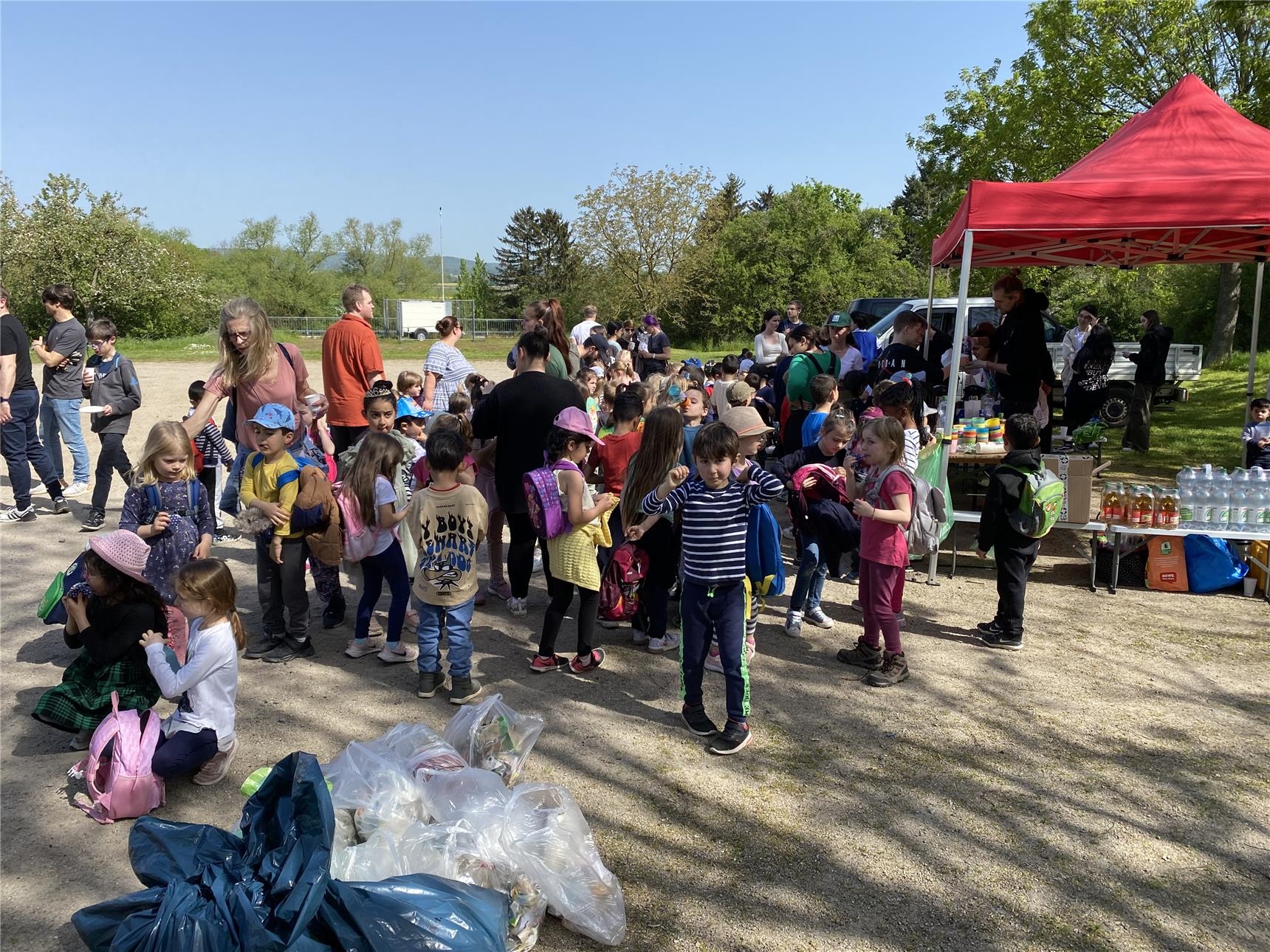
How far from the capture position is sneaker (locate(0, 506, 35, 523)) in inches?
310

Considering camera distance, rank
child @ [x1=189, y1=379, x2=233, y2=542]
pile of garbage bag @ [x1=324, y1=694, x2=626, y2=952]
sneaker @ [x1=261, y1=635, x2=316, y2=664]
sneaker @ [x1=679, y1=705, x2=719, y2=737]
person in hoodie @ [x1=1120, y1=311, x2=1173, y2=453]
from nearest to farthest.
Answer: pile of garbage bag @ [x1=324, y1=694, x2=626, y2=952] < sneaker @ [x1=679, y1=705, x2=719, y2=737] < sneaker @ [x1=261, y1=635, x2=316, y2=664] < child @ [x1=189, y1=379, x2=233, y2=542] < person in hoodie @ [x1=1120, y1=311, x2=1173, y2=453]

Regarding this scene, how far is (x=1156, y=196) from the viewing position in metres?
6.42

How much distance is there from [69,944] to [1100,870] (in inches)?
139

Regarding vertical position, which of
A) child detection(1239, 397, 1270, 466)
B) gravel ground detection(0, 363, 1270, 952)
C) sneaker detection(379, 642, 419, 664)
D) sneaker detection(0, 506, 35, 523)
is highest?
child detection(1239, 397, 1270, 466)

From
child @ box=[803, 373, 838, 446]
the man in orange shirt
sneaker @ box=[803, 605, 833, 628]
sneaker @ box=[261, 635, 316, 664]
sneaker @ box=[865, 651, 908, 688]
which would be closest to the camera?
sneaker @ box=[865, 651, 908, 688]

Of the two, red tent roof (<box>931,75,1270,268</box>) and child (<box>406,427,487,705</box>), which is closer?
child (<box>406,427,487,705</box>)

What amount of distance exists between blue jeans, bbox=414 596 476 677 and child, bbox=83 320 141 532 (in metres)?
4.50

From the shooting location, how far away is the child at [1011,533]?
17.6 feet

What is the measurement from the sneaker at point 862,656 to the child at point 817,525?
1.59 feet

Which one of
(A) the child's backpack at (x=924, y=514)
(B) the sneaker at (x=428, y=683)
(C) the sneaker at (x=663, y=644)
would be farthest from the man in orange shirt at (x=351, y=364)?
(A) the child's backpack at (x=924, y=514)

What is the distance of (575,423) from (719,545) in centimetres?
122

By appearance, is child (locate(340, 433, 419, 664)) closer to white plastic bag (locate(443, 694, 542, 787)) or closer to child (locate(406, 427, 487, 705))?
child (locate(406, 427, 487, 705))

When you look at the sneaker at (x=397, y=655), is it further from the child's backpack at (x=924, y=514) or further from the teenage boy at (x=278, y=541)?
the child's backpack at (x=924, y=514)

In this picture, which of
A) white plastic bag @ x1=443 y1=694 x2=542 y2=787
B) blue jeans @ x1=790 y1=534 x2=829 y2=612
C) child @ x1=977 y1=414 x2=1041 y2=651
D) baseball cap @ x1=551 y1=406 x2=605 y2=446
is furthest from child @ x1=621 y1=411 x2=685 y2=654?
child @ x1=977 y1=414 x2=1041 y2=651
